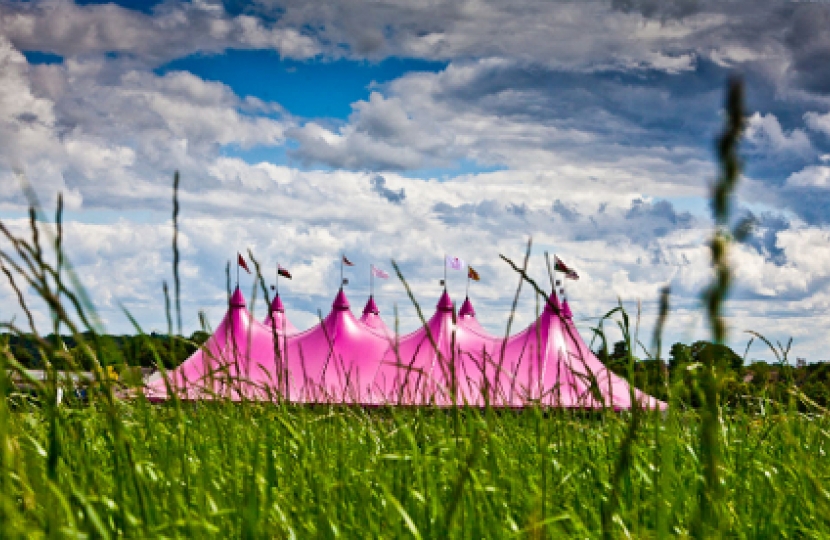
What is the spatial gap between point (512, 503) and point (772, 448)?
1.67 metres

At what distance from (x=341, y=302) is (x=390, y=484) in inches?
438

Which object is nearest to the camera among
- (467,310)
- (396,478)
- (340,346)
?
(396,478)

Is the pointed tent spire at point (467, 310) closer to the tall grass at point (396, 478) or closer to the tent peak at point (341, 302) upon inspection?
the tent peak at point (341, 302)

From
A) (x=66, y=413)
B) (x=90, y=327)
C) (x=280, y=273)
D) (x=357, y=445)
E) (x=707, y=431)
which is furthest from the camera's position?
(x=280, y=273)

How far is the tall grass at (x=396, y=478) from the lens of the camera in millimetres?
1463

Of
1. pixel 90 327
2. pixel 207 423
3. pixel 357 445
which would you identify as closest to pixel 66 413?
pixel 207 423

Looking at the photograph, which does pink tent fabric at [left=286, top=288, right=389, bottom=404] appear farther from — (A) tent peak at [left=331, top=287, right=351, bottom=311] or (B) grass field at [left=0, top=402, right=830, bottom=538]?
(B) grass field at [left=0, top=402, right=830, bottom=538]

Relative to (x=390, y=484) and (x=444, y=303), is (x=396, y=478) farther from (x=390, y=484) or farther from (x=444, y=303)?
(x=444, y=303)

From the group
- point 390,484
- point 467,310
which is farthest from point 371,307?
point 390,484

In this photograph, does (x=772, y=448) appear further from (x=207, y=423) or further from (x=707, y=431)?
(x=707, y=431)

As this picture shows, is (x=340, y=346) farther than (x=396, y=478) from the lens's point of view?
Yes

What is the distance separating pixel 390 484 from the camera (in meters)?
2.49

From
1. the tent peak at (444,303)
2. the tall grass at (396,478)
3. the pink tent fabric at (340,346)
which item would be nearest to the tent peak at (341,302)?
the pink tent fabric at (340,346)

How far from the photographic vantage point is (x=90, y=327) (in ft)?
5.23
